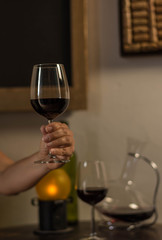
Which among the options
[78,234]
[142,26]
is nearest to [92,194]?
[78,234]

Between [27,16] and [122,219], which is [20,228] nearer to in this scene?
[122,219]

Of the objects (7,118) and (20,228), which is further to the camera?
→ (7,118)

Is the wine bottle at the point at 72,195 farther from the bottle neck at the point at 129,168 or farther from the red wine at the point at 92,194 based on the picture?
the red wine at the point at 92,194

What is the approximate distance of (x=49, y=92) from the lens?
128 centimetres

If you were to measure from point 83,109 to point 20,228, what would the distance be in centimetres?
50

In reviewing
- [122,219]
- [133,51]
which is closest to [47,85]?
[122,219]

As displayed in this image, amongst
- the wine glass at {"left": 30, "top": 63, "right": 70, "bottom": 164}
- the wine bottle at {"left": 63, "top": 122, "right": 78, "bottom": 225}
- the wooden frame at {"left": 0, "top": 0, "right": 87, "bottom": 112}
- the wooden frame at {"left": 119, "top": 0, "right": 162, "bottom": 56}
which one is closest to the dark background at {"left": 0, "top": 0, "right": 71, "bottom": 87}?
the wooden frame at {"left": 0, "top": 0, "right": 87, "bottom": 112}

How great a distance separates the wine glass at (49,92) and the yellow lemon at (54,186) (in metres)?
0.54

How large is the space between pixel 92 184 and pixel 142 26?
27.0 inches

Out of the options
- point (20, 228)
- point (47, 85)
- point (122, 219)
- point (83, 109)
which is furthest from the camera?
point (83, 109)

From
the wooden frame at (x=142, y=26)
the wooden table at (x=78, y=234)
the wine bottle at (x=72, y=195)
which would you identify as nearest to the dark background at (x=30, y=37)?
the wooden frame at (x=142, y=26)

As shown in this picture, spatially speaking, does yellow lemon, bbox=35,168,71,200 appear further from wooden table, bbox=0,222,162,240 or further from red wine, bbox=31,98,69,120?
red wine, bbox=31,98,69,120

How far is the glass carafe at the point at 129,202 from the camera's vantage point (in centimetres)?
174

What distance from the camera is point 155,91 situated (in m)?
2.02
